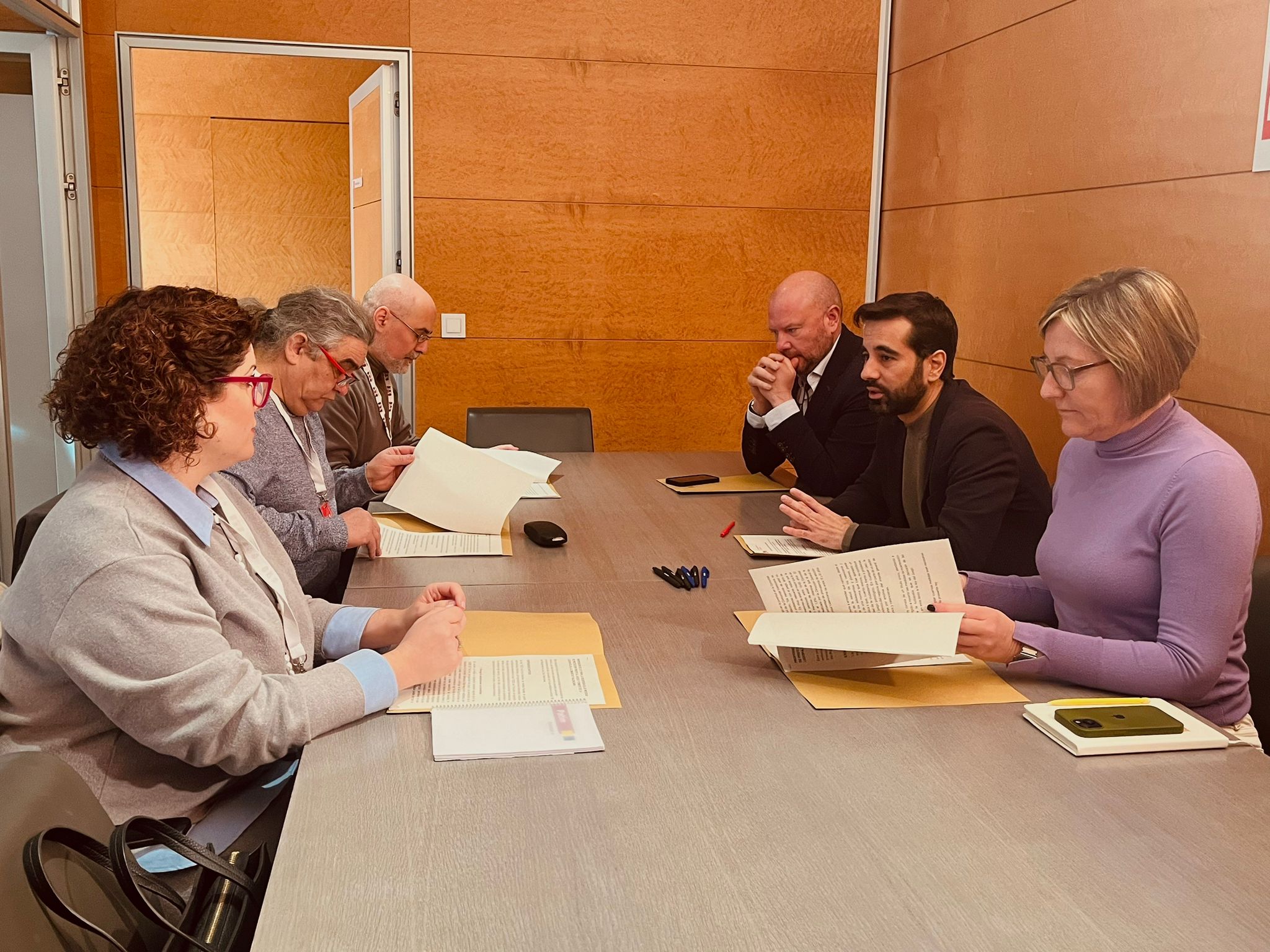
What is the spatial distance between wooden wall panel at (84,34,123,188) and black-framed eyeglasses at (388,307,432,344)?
1.72m

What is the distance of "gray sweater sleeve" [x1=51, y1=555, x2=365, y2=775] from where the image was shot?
1.31 metres

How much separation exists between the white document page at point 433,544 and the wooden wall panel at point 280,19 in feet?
9.40

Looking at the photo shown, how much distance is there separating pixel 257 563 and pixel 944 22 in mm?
3954

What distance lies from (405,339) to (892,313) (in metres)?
1.74

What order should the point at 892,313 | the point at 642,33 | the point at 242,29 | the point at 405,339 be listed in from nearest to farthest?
the point at 892,313 < the point at 405,339 < the point at 242,29 < the point at 642,33

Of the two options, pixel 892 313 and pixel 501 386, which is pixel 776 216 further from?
pixel 892 313

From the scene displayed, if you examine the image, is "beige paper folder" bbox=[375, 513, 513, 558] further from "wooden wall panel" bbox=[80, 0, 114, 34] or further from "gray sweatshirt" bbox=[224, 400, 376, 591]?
"wooden wall panel" bbox=[80, 0, 114, 34]

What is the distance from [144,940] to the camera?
117 centimetres

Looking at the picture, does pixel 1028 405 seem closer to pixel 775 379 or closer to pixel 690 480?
pixel 775 379

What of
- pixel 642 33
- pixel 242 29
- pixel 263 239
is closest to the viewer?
pixel 242 29

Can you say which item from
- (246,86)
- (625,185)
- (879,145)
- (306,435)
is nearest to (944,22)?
(879,145)

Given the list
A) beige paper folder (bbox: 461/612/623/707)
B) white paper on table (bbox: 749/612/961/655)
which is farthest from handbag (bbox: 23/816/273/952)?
white paper on table (bbox: 749/612/961/655)

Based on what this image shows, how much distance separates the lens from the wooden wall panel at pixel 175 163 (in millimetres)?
6020

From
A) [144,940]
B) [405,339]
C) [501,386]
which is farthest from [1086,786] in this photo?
[501,386]
